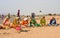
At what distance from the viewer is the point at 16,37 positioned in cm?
1064

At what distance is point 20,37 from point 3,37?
1037 millimetres

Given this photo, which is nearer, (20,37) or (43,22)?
(20,37)

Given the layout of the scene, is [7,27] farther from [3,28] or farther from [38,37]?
[38,37]

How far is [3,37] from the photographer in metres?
10.8

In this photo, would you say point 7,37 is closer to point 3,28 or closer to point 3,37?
point 3,37

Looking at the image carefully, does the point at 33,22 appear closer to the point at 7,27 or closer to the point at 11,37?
the point at 7,27

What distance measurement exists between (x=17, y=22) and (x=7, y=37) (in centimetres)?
412

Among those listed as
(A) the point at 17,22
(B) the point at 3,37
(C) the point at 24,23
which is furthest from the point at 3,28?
(B) the point at 3,37

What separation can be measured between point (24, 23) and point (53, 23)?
9.44 feet

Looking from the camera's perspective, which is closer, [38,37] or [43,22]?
[38,37]

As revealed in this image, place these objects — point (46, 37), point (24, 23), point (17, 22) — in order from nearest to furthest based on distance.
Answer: point (46, 37), point (17, 22), point (24, 23)

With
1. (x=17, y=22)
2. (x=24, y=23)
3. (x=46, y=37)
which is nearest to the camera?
(x=46, y=37)

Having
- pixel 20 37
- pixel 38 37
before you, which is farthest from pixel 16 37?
pixel 38 37

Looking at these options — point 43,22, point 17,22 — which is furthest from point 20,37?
point 43,22
